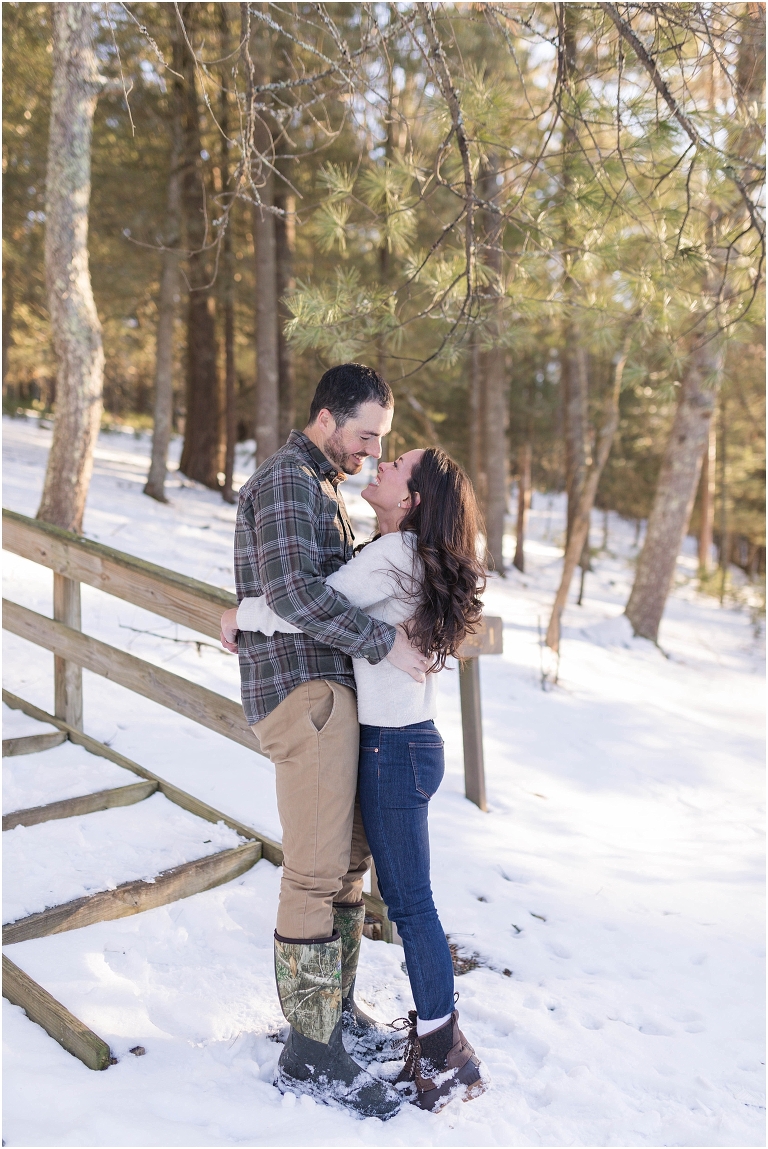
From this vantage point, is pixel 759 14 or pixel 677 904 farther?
pixel 677 904

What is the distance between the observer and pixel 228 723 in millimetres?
3223

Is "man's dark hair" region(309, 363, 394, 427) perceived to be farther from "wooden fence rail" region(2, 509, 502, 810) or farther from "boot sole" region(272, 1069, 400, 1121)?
"boot sole" region(272, 1069, 400, 1121)

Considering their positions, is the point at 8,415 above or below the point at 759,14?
below

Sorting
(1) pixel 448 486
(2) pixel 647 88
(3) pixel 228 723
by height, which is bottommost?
(3) pixel 228 723

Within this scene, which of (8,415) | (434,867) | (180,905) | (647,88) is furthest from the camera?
(8,415)

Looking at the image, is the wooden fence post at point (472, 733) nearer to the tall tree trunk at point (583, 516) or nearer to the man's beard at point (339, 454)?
the man's beard at point (339, 454)

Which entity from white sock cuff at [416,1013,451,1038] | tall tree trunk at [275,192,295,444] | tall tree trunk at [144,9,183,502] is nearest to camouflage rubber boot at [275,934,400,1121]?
white sock cuff at [416,1013,451,1038]

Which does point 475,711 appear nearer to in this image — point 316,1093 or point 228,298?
point 316,1093

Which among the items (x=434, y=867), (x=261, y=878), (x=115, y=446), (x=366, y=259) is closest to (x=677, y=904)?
(x=434, y=867)

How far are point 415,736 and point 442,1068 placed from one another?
902mm

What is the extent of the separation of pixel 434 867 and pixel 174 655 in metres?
2.78

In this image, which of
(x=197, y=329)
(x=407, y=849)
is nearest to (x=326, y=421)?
(x=407, y=849)

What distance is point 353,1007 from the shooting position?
252 cm

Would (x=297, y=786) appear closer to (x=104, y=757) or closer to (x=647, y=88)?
(x=104, y=757)
